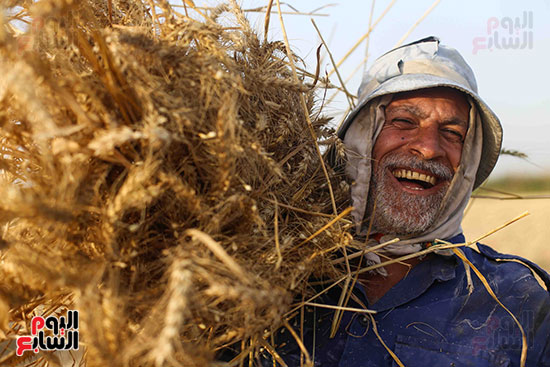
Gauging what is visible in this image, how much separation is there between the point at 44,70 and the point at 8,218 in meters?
0.27

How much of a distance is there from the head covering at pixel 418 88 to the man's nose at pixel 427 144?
6.2 inches

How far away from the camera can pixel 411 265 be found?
5.68 ft

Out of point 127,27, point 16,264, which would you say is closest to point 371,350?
point 16,264

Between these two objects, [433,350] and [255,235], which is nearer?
[255,235]

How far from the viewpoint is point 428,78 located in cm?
183

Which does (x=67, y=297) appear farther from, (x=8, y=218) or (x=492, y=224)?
(x=492, y=224)

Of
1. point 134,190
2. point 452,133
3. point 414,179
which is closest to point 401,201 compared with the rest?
point 414,179

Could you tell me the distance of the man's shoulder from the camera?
1.59m

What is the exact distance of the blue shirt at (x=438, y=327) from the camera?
145 cm

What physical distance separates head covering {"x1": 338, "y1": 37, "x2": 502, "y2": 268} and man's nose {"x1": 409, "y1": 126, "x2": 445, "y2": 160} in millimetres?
157

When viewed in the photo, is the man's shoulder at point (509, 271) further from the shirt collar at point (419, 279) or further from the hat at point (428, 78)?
the hat at point (428, 78)

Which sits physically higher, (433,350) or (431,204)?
(431,204)

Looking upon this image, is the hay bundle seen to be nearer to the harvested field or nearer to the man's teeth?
the man's teeth

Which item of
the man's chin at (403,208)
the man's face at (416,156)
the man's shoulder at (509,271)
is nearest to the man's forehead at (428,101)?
the man's face at (416,156)
